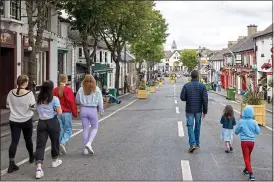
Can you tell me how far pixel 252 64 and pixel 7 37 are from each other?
3404 centimetres

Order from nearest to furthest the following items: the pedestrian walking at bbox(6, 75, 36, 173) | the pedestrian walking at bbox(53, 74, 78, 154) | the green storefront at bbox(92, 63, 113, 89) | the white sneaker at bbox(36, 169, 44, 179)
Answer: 1. the white sneaker at bbox(36, 169, 44, 179)
2. the pedestrian walking at bbox(6, 75, 36, 173)
3. the pedestrian walking at bbox(53, 74, 78, 154)
4. the green storefront at bbox(92, 63, 113, 89)

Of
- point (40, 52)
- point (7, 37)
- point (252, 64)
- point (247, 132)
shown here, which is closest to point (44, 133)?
point (247, 132)

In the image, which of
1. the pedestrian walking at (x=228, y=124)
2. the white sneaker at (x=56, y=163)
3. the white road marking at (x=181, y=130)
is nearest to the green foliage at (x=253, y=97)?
the white road marking at (x=181, y=130)

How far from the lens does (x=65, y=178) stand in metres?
7.10

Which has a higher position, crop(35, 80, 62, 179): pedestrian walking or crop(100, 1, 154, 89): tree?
crop(100, 1, 154, 89): tree

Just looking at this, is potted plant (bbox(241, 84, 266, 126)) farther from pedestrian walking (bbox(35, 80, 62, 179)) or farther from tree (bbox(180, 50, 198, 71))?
tree (bbox(180, 50, 198, 71))

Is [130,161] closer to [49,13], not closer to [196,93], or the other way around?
[196,93]

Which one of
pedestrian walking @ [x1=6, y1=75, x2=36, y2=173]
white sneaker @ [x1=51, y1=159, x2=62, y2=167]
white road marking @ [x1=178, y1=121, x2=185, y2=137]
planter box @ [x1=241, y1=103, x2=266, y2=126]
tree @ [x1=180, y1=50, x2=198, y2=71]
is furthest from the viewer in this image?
tree @ [x1=180, y1=50, x2=198, y2=71]

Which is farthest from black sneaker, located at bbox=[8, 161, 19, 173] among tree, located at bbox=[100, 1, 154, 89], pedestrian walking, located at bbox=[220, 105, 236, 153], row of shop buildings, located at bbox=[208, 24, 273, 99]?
tree, located at bbox=[100, 1, 154, 89]

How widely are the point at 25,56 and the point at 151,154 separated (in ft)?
52.0

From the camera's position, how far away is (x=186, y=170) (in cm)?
776

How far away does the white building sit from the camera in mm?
38500

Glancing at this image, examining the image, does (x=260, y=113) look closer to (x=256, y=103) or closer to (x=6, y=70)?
(x=256, y=103)

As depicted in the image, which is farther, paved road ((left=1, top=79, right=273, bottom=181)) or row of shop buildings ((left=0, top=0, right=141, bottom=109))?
row of shop buildings ((left=0, top=0, right=141, bottom=109))
